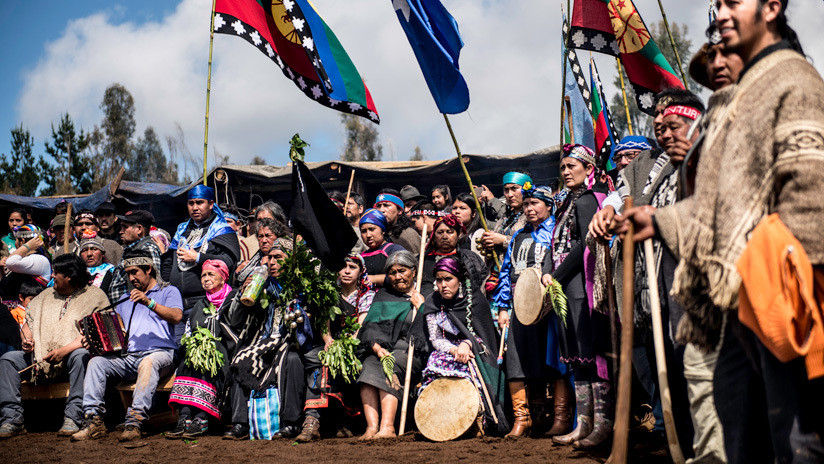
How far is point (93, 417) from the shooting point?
707 cm

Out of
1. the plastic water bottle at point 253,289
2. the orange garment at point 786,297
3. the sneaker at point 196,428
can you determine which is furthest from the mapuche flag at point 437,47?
the orange garment at point 786,297

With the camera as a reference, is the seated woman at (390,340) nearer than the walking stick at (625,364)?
No

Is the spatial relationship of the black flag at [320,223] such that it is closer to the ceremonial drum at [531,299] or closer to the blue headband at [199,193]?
the ceremonial drum at [531,299]

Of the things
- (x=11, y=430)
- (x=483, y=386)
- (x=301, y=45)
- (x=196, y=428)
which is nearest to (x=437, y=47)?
(x=301, y=45)

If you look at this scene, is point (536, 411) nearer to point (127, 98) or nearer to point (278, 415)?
point (278, 415)

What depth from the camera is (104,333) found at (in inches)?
288

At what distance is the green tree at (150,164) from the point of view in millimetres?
49156

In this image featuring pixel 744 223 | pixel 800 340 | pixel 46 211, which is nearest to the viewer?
pixel 800 340

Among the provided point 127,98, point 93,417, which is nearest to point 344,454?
point 93,417

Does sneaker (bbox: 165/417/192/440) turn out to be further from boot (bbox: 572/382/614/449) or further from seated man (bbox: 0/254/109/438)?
boot (bbox: 572/382/614/449)

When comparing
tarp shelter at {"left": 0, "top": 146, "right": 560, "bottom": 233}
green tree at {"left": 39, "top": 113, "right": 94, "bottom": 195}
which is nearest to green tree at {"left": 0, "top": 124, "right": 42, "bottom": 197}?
green tree at {"left": 39, "top": 113, "right": 94, "bottom": 195}

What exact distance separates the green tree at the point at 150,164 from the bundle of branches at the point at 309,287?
44.1 metres

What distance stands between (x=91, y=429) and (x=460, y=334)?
148 inches

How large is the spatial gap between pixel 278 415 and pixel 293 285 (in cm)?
120
